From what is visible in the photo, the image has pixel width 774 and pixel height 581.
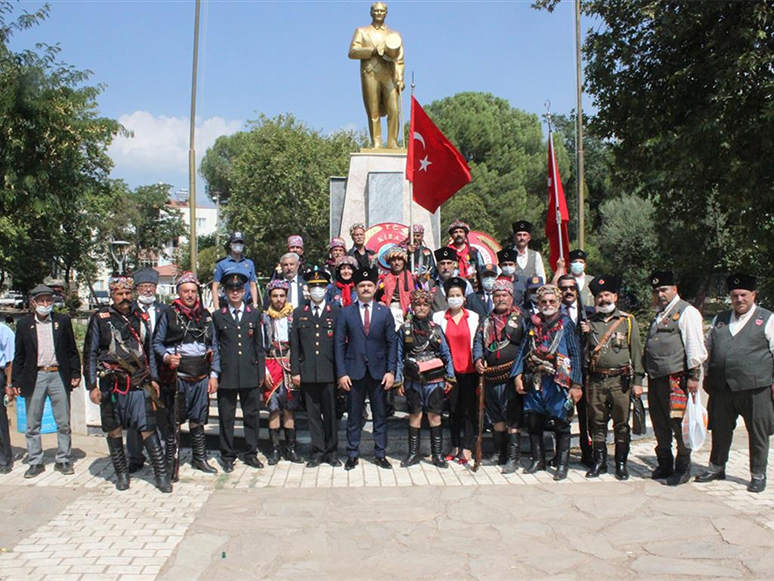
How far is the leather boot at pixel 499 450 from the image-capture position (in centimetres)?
729

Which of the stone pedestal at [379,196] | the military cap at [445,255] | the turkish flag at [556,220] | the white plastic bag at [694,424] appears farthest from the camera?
the stone pedestal at [379,196]

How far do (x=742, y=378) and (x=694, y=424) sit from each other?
0.60m

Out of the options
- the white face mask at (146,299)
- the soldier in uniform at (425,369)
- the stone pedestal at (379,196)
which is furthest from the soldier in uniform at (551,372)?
the stone pedestal at (379,196)

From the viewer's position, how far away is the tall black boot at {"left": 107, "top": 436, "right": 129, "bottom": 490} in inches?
260

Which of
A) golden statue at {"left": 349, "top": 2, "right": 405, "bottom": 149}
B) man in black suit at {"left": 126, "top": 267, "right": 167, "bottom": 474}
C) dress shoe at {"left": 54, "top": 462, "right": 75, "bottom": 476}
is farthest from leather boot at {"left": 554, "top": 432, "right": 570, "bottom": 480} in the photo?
golden statue at {"left": 349, "top": 2, "right": 405, "bottom": 149}

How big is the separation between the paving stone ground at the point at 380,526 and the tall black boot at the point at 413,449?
0.40 ft

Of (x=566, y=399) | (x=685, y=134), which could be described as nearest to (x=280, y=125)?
(x=685, y=134)

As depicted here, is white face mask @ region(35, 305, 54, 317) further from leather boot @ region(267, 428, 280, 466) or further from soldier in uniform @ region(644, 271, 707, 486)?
soldier in uniform @ region(644, 271, 707, 486)

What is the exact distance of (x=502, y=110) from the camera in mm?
41500

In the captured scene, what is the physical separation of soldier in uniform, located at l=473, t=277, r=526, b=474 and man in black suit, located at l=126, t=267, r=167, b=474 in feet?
10.3

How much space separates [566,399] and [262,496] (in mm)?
→ 2843

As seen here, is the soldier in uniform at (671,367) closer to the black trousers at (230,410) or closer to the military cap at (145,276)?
the black trousers at (230,410)

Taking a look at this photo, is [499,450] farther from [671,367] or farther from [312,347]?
[312,347]

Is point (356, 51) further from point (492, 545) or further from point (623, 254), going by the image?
point (623, 254)
